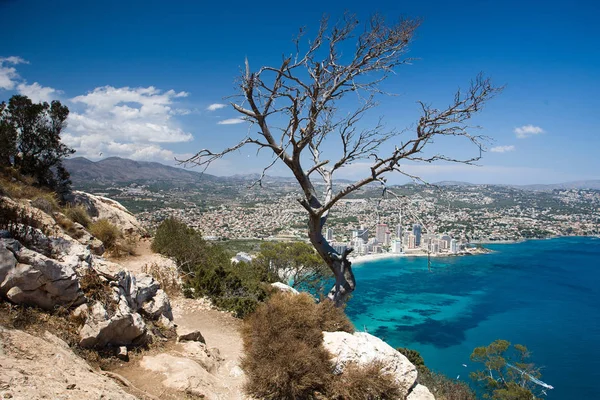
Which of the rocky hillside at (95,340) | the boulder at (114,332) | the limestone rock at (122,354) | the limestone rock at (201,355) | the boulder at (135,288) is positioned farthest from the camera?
the boulder at (135,288)

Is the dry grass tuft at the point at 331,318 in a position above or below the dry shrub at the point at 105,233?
below

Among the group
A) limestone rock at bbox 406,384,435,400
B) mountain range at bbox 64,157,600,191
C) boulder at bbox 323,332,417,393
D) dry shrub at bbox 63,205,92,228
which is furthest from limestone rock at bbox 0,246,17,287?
mountain range at bbox 64,157,600,191

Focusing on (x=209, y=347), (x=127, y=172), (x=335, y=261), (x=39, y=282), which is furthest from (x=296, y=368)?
(x=127, y=172)

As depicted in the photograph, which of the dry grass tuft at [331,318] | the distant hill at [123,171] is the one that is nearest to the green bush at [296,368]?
the dry grass tuft at [331,318]

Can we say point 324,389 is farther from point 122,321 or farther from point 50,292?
point 50,292

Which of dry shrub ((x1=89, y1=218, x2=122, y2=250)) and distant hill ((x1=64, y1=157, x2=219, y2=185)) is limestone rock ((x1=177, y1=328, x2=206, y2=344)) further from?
distant hill ((x1=64, y1=157, x2=219, y2=185))

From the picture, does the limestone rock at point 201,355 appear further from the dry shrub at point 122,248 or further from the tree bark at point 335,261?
the dry shrub at point 122,248
